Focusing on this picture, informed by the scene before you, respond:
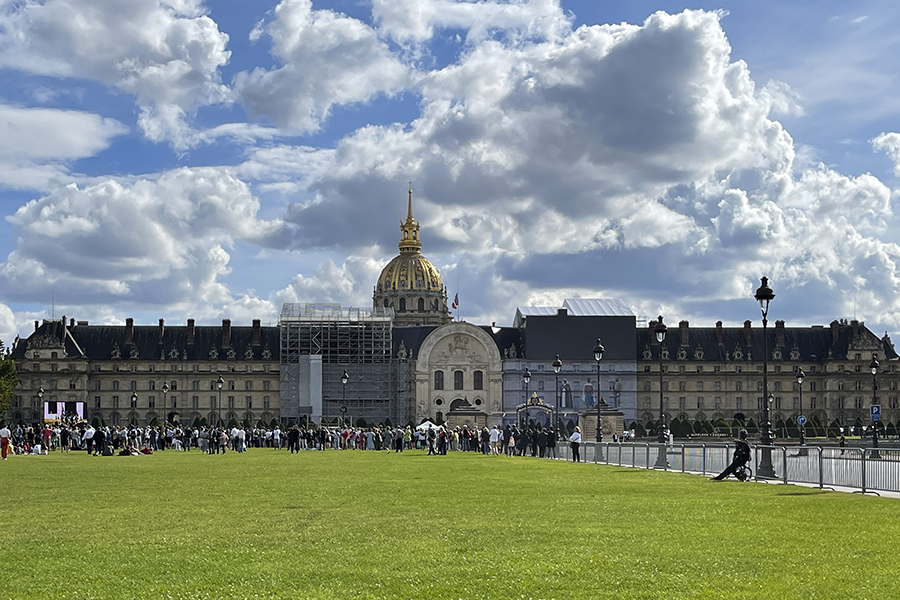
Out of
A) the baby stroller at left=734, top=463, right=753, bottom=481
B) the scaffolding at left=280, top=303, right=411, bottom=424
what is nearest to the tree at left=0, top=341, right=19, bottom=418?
the scaffolding at left=280, top=303, right=411, bottom=424

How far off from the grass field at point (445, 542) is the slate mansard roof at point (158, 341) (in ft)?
363

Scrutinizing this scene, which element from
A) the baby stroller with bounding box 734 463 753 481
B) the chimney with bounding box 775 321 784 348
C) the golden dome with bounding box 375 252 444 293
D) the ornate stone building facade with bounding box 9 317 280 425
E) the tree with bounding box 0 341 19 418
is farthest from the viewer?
the golden dome with bounding box 375 252 444 293

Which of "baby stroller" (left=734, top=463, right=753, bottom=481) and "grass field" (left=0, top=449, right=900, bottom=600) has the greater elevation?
"grass field" (left=0, top=449, right=900, bottom=600)

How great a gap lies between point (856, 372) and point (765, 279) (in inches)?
4098

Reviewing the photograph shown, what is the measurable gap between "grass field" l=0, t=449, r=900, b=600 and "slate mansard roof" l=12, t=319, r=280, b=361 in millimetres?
110755

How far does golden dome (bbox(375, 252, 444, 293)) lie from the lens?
171 metres

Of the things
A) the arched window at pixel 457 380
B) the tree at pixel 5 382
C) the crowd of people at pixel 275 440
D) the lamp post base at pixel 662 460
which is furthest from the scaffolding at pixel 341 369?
the lamp post base at pixel 662 460

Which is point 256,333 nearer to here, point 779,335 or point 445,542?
point 779,335

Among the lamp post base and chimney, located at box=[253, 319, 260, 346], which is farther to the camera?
chimney, located at box=[253, 319, 260, 346]

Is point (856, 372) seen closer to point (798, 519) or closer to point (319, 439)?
point (319, 439)

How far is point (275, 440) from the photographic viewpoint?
69625mm

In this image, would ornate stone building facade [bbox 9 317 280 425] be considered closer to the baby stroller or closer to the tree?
the tree

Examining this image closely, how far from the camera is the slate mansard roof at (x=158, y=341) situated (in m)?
134

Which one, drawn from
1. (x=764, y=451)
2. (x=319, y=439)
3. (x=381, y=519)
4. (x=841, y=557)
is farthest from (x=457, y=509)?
(x=319, y=439)
